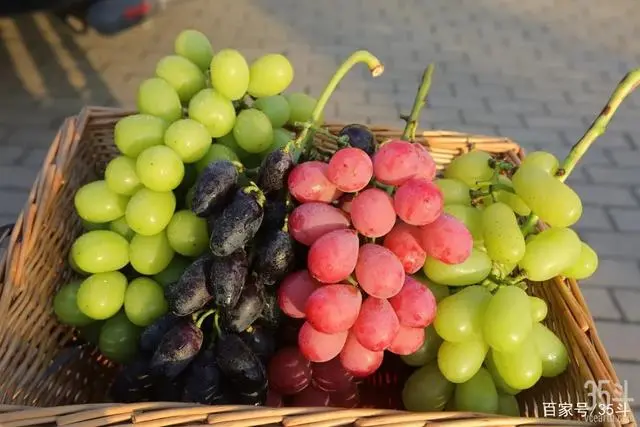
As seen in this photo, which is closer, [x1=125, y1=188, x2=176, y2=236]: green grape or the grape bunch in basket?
the grape bunch in basket

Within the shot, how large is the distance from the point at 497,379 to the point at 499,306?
15 centimetres

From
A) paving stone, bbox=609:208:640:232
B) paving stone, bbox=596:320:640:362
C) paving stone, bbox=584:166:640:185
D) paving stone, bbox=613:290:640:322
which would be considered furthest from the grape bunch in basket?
paving stone, bbox=584:166:640:185

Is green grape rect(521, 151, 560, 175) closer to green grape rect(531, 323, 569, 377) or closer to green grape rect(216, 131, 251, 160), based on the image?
green grape rect(531, 323, 569, 377)

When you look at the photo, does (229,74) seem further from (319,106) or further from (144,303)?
(144,303)

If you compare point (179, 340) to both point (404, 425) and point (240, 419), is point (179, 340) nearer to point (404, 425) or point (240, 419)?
point (240, 419)

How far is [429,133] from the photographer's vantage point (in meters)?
1.25

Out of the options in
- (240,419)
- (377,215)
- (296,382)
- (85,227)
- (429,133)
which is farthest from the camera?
(429,133)

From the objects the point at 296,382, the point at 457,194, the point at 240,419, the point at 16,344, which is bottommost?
the point at 16,344

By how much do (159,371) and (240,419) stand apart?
0.19 meters

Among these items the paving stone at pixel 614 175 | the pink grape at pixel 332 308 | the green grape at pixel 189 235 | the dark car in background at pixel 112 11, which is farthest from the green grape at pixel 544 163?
the dark car in background at pixel 112 11

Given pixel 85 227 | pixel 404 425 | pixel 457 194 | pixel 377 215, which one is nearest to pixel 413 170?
pixel 377 215

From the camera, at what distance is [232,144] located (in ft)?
3.53

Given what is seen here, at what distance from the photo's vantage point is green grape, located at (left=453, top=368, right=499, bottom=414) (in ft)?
2.90

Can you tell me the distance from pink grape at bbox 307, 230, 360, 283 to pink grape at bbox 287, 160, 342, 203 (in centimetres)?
7
